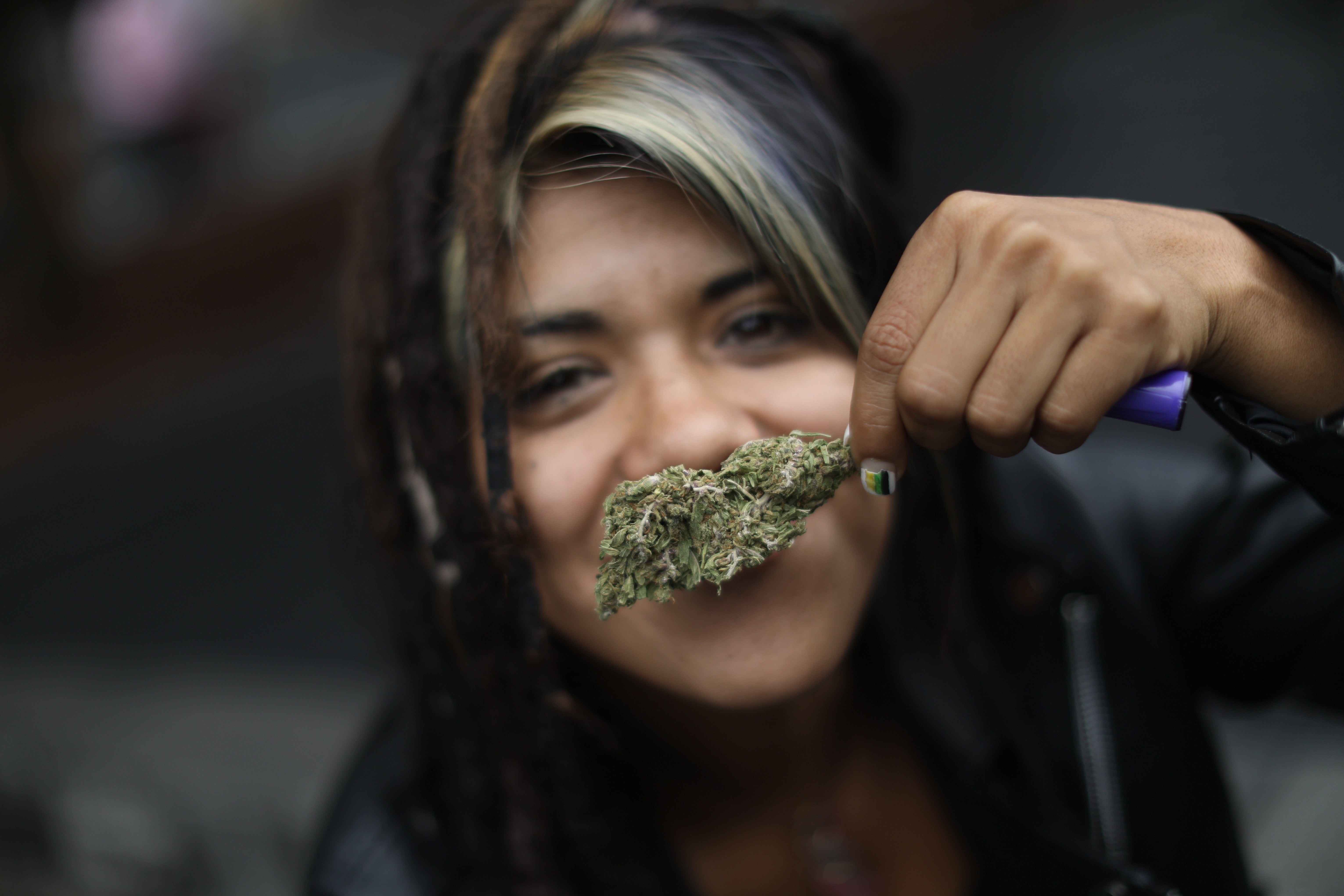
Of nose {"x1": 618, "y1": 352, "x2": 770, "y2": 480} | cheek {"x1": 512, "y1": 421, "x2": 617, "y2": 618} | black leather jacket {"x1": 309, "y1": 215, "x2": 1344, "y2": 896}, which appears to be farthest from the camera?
black leather jacket {"x1": 309, "y1": 215, "x2": 1344, "y2": 896}

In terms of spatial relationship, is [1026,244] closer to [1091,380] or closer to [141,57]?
[1091,380]

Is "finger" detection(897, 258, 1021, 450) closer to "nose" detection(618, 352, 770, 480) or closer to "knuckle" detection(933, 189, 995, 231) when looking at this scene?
"knuckle" detection(933, 189, 995, 231)

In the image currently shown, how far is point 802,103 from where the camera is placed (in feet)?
5.35

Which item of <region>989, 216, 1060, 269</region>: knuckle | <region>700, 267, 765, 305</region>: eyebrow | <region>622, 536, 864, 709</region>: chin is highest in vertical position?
<region>989, 216, 1060, 269</region>: knuckle

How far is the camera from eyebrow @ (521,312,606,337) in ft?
4.50

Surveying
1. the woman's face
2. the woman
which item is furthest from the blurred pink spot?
the woman's face

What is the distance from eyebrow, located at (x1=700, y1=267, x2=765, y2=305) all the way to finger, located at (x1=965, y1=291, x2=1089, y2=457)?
1.50 feet

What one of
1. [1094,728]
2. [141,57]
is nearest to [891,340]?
[1094,728]

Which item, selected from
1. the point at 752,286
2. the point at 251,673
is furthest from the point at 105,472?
the point at 752,286

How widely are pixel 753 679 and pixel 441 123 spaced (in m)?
1.15

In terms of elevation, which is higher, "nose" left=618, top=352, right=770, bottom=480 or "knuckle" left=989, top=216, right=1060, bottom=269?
"knuckle" left=989, top=216, right=1060, bottom=269

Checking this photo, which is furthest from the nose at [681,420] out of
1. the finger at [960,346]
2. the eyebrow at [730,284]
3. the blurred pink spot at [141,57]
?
the blurred pink spot at [141,57]

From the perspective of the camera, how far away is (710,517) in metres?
1.23

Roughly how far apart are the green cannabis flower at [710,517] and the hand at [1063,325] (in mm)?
84
